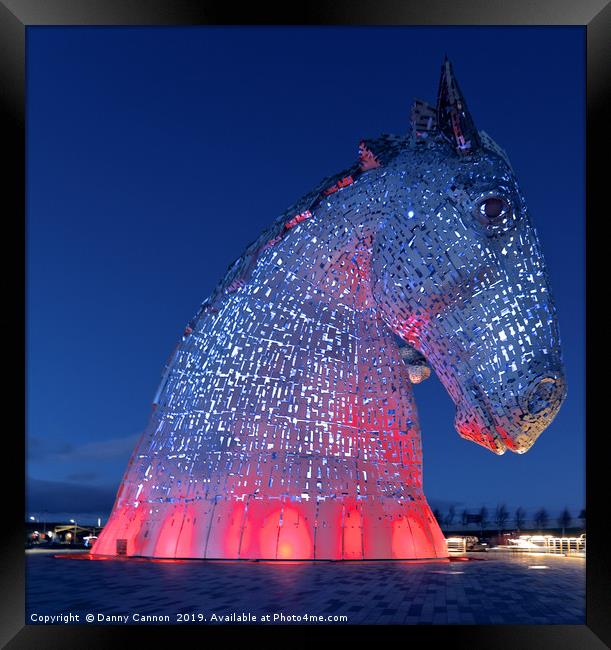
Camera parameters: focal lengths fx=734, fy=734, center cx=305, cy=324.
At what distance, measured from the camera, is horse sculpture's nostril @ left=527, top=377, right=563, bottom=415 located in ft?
13.7

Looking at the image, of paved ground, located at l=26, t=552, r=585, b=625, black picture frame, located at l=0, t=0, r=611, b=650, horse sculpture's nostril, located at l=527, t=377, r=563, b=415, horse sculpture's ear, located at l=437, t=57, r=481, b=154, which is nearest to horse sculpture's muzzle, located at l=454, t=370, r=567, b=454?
horse sculpture's nostril, located at l=527, t=377, r=563, b=415

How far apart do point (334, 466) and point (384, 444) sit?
0.41m

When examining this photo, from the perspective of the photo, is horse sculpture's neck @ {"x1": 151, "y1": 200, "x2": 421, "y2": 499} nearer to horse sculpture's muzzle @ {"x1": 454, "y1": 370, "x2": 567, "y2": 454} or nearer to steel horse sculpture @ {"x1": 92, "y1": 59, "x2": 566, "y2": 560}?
steel horse sculpture @ {"x1": 92, "y1": 59, "x2": 566, "y2": 560}

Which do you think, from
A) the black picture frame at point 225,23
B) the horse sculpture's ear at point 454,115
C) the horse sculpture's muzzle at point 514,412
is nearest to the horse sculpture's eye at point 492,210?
the horse sculpture's ear at point 454,115

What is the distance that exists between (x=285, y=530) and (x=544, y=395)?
183cm

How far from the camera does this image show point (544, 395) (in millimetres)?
4203

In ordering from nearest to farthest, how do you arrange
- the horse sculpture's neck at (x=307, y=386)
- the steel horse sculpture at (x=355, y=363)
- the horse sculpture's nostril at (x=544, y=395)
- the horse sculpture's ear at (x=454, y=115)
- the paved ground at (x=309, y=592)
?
the paved ground at (x=309, y=592) → the horse sculpture's nostril at (x=544, y=395) → the steel horse sculpture at (x=355, y=363) → the horse sculpture's ear at (x=454, y=115) → the horse sculpture's neck at (x=307, y=386)

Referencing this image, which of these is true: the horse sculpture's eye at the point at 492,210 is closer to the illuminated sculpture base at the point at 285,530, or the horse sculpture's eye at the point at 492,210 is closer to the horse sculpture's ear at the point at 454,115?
the horse sculpture's ear at the point at 454,115

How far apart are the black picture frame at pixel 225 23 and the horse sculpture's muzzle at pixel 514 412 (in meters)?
0.56

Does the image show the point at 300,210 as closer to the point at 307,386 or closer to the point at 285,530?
the point at 307,386

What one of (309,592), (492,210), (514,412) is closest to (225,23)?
(492,210)

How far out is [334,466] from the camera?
4867 mm

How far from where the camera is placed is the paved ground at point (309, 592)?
3688 mm
